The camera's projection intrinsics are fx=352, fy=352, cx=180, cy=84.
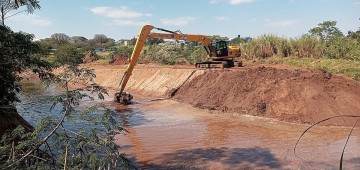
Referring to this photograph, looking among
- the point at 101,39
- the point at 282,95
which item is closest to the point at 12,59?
the point at 282,95

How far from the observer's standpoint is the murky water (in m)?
8.64

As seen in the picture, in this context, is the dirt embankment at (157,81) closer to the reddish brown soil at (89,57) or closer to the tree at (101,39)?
the reddish brown soil at (89,57)

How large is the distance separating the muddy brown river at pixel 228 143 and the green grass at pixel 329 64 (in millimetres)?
7169

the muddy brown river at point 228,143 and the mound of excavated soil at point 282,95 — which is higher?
the mound of excavated soil at point 282,95

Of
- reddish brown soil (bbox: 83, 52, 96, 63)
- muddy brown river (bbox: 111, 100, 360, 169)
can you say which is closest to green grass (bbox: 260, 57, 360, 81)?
muddy brown river (bbox: 111, 100, 360, 169)

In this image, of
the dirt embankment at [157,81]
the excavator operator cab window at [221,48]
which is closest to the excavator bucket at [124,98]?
the dirt embankment at [157,81]

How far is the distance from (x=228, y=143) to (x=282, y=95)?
5195 mm

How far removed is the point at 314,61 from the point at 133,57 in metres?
12.1

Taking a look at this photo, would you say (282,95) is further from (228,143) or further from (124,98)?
(124,98)

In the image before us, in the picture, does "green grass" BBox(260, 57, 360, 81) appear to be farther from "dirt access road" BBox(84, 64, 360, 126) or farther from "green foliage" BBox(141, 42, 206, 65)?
"green foliage" BBox(141, 42, 206, 65)

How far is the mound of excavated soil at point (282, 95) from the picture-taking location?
13578 mm

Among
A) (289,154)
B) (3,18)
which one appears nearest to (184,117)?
(289,154)

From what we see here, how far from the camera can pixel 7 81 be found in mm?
6180

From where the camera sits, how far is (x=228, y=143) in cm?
1066
